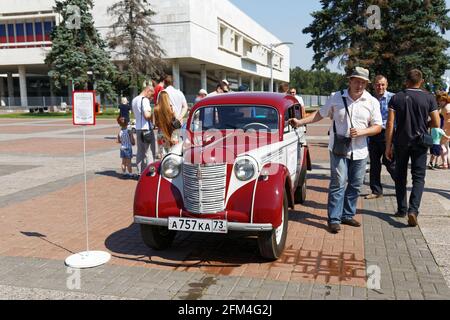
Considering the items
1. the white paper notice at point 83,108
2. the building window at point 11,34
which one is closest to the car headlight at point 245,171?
the white paper notice at point 83,108

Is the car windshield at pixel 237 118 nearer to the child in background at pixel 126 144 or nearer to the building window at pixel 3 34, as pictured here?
the child in background at pixel 126 144

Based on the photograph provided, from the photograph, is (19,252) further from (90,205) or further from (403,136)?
(403,136)

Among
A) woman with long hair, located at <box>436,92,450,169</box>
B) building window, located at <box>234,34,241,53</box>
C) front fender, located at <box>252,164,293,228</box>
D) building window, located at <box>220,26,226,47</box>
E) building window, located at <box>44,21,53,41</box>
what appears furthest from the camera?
building window, located at <box>234,34,241,53</box>

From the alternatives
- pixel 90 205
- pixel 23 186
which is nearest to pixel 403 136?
pixel 90 205

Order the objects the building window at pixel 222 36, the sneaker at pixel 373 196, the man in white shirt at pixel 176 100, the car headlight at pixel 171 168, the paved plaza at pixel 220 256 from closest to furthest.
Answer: the paved plaza at pixel 220 256 < the car headlight at pixel 171 168 < the sneaker at pixel 373 196 < the man in white shirt at pixel 176 100 < the building window at pixel 222 36

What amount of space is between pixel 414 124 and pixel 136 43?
126ft

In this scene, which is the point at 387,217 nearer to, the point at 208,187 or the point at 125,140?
the point at 208,187

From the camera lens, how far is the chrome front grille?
13.9 feet

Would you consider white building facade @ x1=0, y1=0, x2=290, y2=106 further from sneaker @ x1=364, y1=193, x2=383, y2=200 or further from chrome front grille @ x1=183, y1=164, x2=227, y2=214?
chrome front grille @ x1=183, y1=164, x2=227, y2=214

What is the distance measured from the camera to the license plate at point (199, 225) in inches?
163

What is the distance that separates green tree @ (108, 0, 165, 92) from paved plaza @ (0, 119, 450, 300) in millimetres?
34246

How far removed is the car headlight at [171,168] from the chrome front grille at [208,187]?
285 millimetres

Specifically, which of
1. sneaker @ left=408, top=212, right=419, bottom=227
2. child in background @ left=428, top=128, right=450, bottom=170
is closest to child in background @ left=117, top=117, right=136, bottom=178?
sneaker @ left=408, top=212, right=419, bottom=227

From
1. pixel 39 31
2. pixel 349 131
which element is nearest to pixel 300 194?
pixel 349 131
